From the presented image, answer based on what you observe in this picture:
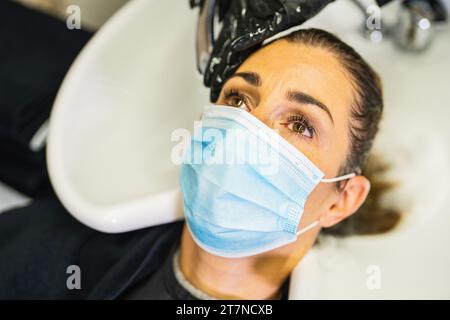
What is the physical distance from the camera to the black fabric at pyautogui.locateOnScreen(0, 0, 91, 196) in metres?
1.54

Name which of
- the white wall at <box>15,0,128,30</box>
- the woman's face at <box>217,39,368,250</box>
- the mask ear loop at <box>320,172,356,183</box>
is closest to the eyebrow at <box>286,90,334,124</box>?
the woman's face at <box>217,39,368,250</box>

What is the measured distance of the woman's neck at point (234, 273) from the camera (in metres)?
1.08

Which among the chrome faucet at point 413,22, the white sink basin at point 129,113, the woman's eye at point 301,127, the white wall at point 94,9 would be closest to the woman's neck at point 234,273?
the white sink basin at point 129,113

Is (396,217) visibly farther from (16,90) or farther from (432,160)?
(16,90)

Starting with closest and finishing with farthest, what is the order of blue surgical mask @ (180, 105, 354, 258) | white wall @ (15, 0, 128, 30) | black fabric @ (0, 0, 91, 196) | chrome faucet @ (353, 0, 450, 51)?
blue surgical mask @ (180, 105, 354, 258), chrome faucet @ (353, 0, 450, 51), black fabric @ (0, 0, 91, 196), white wall @ (15, 0, 128, 30)

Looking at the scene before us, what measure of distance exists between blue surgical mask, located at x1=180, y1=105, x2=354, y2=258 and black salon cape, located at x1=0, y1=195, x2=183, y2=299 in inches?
10.5

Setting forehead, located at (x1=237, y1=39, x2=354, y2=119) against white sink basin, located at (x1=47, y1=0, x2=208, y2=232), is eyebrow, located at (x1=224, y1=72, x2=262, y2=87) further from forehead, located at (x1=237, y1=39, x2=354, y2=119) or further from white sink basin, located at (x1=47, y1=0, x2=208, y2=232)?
white sink basin, located at (x1=47, y1=0, x2=208, y2=232)

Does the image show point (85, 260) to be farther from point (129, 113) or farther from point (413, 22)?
point (413, 22)

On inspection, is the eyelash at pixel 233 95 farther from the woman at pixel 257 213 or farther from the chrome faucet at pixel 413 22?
the chrome faucet at pixel 413 22

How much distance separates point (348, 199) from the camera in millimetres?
1096

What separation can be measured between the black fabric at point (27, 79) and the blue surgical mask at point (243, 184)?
0.71 metres

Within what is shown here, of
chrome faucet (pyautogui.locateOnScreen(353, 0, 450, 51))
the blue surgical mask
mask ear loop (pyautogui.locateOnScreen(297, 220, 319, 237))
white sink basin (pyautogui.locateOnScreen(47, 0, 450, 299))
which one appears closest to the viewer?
the blue surgical mask
